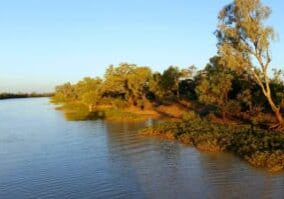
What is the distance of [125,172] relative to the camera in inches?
798

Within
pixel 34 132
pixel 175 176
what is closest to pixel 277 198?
→ pixel 175 176

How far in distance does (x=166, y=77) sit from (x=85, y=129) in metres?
26.5

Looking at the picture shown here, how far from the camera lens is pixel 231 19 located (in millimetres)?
32125

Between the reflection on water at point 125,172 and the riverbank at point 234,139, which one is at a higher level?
the riverbank at point 234,139

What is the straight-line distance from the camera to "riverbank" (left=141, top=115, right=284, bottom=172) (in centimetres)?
2023

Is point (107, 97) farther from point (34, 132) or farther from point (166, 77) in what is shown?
point (34, 132)

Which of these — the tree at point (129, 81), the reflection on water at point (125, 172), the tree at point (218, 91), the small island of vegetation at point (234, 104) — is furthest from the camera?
the tree at point (129, 81)

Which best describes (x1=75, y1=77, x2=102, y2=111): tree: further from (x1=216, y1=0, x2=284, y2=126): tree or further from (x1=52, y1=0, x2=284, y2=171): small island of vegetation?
Answer: (x1=216, y1=0, x2=284, y2=126): tree

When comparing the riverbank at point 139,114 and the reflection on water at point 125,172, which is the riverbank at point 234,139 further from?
the riverbank at point 139,114

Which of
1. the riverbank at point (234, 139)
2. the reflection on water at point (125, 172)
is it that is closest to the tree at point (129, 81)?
the riverbank at point (234, 139)

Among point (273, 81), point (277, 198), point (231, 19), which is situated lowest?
point (277, 198)

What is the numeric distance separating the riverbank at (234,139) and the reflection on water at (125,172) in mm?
777

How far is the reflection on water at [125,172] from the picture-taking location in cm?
1659

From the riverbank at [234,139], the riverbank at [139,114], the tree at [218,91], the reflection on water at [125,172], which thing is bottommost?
the reflection on water at [125,172]
